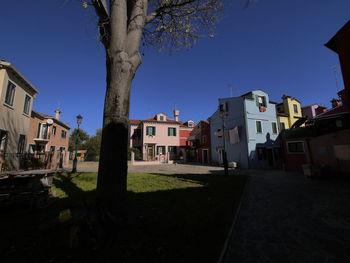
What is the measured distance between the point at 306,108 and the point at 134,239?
3307 centimetres

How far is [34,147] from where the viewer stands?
19.6 metres

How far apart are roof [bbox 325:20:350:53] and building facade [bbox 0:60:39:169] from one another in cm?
1909

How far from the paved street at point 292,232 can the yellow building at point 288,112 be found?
18.7m

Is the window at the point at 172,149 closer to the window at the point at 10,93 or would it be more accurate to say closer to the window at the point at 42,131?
the window at the point at 42,131

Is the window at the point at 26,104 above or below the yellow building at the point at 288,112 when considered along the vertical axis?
below

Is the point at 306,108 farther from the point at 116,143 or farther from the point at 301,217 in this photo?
the point at 116,143

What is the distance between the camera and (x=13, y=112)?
37.5 feet

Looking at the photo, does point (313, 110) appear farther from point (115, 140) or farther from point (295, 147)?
point (115, 140)

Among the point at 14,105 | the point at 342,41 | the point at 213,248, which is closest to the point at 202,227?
the point at 213,248

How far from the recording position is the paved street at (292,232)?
2783mm

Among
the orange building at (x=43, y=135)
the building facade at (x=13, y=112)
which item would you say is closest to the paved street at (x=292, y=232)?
the building facade at (x=13, y=112)

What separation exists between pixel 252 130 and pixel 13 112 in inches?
918

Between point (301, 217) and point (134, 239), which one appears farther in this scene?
point (301, 217)

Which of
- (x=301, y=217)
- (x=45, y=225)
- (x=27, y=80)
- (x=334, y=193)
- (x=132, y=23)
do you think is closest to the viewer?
(x=45, y=225)
